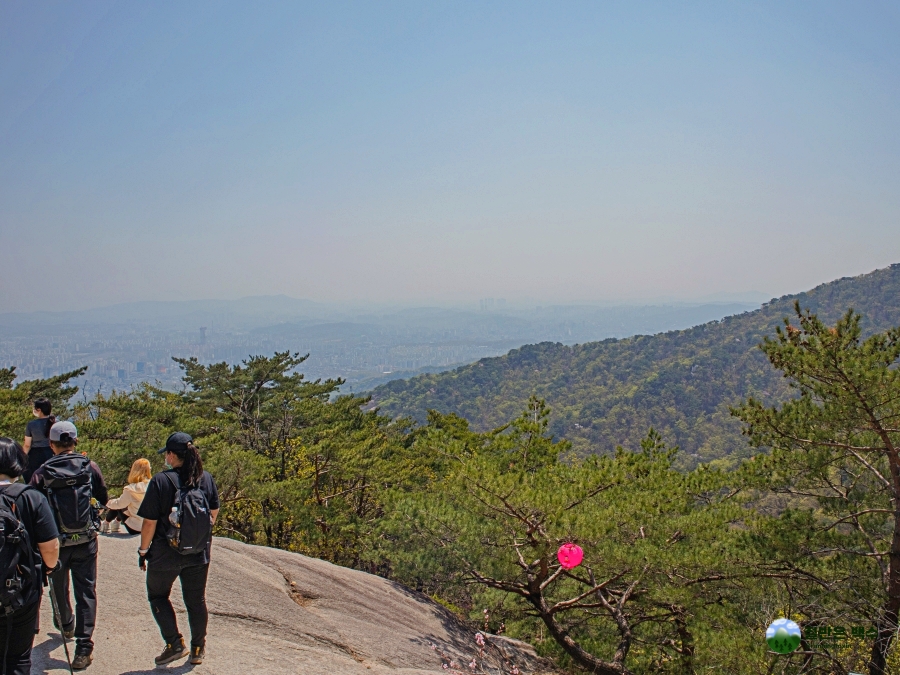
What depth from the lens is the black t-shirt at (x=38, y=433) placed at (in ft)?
14.5

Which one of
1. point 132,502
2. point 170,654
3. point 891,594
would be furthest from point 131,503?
point 891,594

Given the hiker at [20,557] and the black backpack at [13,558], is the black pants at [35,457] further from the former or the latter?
the black backpack at [13,558]

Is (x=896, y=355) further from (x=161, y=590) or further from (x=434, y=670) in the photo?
(x=161, y=590)

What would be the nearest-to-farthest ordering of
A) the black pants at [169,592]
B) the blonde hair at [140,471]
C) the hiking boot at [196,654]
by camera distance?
1. the black pants at [169,592]
2. the hiking boot at [196,654]
3. the blonde hair at [140,471]

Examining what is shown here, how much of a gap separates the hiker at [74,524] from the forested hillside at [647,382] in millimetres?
75955

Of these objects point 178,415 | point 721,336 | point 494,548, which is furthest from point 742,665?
point 721,336

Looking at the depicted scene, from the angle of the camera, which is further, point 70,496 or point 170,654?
point 170,654

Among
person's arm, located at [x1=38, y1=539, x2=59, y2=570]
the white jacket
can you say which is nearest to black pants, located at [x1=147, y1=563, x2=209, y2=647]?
person's arm, located at [x1=38, y1=539, x2=59, y2=570]

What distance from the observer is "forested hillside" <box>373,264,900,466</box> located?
89562 millimetres

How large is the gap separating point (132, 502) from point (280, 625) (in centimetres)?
176

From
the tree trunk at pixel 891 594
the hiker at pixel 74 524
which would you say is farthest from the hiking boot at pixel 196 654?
the tree trunk at pixel 891 594

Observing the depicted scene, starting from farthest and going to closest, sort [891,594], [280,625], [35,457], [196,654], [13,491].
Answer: [891,594]
[280,625]
[35,457]
[196,654]
[13,491]

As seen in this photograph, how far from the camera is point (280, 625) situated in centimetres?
495

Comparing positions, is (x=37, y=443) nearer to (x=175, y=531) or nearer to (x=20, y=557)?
(x=175, y=531)
